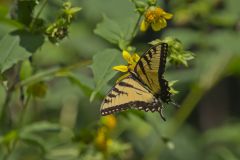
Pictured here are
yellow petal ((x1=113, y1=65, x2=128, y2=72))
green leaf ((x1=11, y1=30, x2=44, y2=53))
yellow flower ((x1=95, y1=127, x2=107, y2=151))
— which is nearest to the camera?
yellow petal ((x1=113, y1=65, x2=128, y2=72))

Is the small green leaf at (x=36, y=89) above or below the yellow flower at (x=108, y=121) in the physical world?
above

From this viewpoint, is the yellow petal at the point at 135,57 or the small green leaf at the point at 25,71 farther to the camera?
the small green leaf at the point at 25,71

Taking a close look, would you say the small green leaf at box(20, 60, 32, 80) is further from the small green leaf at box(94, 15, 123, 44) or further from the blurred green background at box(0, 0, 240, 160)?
the small green leaf at box(94, 15, 123, 44)

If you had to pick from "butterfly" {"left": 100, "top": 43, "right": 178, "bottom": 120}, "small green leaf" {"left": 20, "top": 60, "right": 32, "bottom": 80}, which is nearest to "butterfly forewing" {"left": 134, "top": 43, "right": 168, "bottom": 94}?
"butterfly" {"left": 100, "top": 43, "right": 178, "bottom": 120}

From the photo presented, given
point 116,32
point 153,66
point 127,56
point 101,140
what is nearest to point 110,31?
point 116,32

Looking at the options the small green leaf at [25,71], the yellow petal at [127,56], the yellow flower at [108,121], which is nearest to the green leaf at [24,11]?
the small green leaf at [25,71]

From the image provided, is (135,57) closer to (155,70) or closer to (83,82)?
(155,70)

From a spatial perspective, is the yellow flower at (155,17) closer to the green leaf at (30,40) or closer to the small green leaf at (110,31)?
the small green leaf at (110,31)
